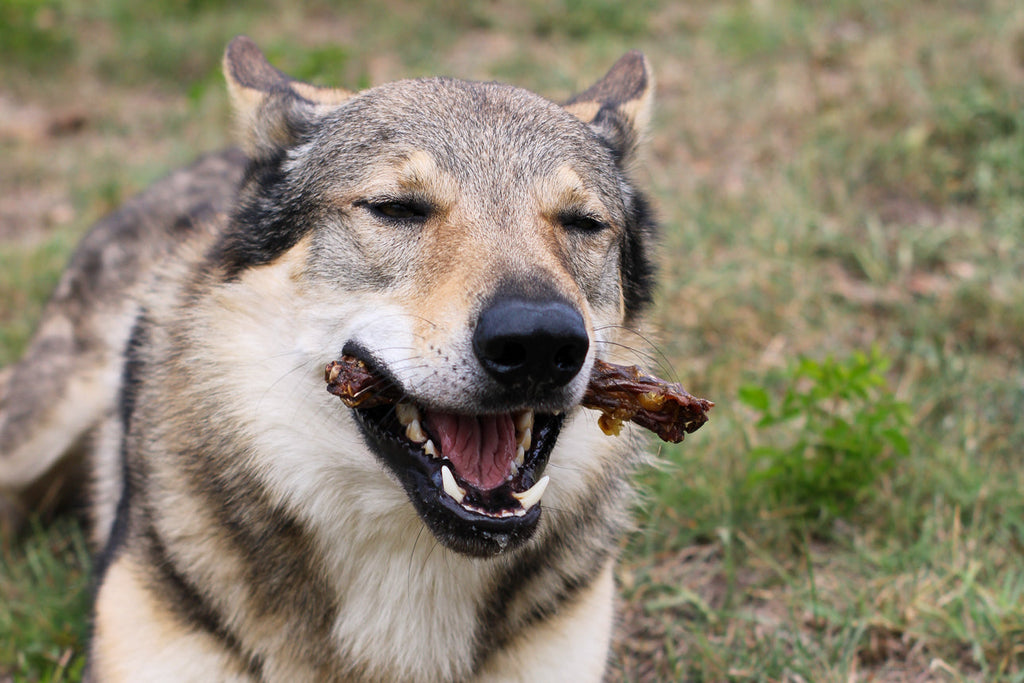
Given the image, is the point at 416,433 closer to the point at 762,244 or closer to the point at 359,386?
the point at 359,386

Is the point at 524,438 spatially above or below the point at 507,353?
below

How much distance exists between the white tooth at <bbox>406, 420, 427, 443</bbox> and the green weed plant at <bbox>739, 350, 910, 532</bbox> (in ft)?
5.60

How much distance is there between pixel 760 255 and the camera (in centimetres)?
550

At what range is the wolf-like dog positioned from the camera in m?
2.37

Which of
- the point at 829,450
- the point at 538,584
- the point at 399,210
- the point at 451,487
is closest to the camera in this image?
the point at 451,487

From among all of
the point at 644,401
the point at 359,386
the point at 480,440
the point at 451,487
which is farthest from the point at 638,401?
the point at 359,386

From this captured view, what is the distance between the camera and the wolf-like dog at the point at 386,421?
93.1 inches

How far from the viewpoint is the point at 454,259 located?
96.8 inches

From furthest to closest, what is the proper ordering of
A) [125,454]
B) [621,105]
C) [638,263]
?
[621,105], [125,454], [638,263]

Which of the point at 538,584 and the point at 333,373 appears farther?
the point at 538,584

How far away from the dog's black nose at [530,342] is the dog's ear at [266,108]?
4.01ft

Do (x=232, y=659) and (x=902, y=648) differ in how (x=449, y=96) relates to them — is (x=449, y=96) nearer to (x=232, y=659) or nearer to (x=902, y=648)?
(x=232, y=659)

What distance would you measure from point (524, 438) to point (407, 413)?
0.32 m

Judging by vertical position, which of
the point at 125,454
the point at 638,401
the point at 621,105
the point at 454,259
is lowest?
the point at 125,454
